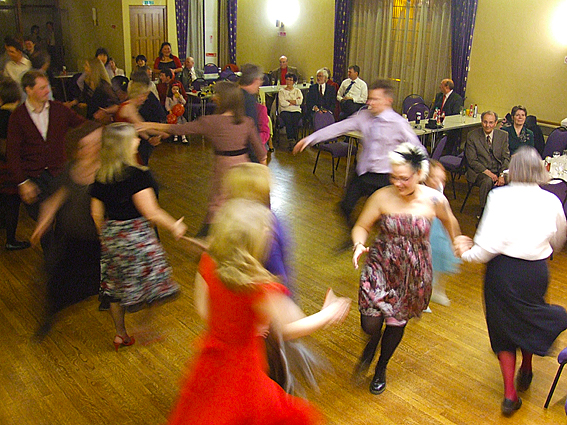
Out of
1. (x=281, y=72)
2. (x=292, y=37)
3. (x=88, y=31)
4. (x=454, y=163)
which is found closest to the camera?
(x=454, y=163)

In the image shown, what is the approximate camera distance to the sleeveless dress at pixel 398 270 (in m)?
3.12

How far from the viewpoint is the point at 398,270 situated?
3176 mm

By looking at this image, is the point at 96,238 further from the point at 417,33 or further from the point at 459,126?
the point at 417,33

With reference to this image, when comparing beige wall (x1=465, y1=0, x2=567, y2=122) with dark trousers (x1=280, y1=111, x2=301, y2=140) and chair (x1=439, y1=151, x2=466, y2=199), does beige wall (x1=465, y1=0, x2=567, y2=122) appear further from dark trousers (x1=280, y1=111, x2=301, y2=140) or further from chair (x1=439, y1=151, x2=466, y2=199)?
dark trousers (x1=280, y1=111, x2=301, y2=140)

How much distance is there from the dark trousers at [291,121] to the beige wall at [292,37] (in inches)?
110

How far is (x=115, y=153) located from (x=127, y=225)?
0.43 meters

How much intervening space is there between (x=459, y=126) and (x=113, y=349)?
598cm

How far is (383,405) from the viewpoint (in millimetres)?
3369

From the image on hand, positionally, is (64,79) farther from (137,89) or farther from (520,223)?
(520,223)

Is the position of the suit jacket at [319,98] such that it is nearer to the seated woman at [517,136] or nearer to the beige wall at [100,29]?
the seated woman at [517,136]

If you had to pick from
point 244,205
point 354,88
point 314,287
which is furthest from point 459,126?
point 244,205

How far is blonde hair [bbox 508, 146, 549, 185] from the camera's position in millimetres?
3070

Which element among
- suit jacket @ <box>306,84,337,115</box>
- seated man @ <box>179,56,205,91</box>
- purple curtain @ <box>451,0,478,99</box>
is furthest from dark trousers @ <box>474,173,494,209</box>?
seated man @ <box>179,56,205,91</box>

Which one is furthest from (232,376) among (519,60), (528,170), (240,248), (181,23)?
(181,23)
